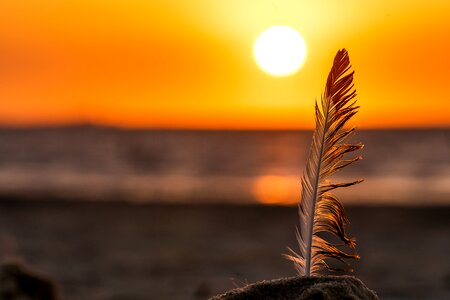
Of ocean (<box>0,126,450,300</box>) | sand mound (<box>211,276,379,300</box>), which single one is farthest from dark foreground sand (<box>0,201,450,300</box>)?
sand mound (<box>211,276,379,300</box>)

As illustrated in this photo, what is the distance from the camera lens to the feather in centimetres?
265

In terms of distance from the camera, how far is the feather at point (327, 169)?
A: 8.69ft

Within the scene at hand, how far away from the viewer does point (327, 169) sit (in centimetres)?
275

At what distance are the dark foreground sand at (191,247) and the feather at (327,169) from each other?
1.37m

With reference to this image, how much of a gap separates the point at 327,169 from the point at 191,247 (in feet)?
23.0

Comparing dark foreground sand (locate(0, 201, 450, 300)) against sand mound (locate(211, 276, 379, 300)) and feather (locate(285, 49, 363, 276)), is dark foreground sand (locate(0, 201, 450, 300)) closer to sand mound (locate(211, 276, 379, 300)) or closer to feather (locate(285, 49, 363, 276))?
feather (locate(285, 49, 363, 276))

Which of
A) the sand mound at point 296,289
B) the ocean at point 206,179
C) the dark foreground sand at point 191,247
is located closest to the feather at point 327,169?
the sand mound at point 296,289

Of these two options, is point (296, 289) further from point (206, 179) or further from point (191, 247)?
point (206, 179)

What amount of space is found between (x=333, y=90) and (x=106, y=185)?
1745 cm

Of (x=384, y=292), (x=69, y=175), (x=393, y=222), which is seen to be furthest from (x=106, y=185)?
(x=384, y=292)

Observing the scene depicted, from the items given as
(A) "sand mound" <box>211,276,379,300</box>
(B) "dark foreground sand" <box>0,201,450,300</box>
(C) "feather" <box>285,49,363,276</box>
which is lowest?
(B) "dark foreground sand" <box>0,201,450,300</box>

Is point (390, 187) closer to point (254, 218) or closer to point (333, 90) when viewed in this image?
point (254, 218)

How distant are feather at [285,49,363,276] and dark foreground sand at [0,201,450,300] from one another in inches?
53.9

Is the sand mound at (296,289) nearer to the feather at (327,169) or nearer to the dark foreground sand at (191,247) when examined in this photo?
the feather at (327,169)
